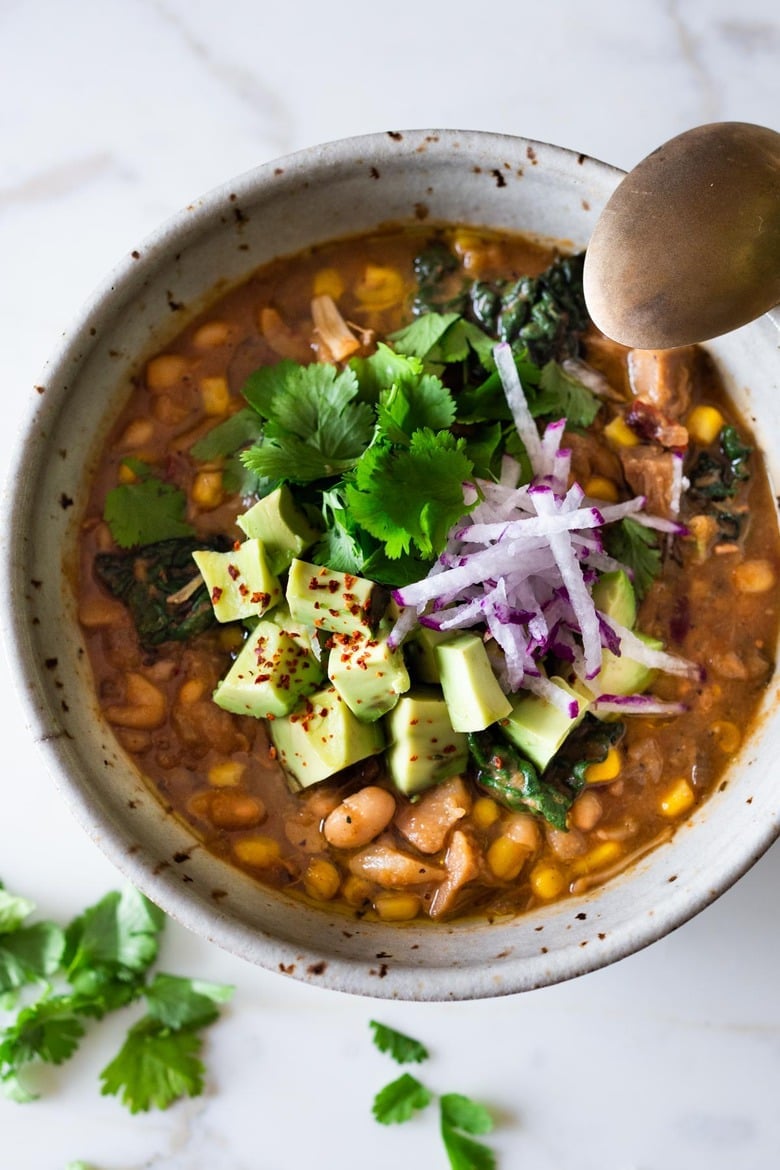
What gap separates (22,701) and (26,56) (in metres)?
2.21

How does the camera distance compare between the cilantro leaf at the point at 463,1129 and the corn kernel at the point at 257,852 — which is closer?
the corn kernel at the point at 257,852

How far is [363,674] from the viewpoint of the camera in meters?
3.10

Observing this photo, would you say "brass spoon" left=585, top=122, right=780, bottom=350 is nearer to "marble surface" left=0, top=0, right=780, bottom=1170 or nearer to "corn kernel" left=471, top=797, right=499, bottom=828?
"marble surface" left=0, top=0, right=780, bottom=1170

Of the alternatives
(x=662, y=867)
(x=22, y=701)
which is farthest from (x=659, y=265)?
(x=22, y=701)

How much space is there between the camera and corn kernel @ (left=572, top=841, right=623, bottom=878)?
3.38 metres

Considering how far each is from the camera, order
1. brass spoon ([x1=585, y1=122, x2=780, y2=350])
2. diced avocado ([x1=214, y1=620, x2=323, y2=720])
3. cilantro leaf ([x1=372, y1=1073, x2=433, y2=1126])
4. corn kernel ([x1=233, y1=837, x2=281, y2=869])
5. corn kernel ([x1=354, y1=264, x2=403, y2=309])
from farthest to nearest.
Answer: cilantro leaf ([x1=372, y1=1073, x2=433, y2=1126])
corn kernel ([x1=354, y1=264, x2=403, y2=309])
corn kernel ([x1=233, y1=837, x2=281, y2=869])
diced avocado ([x1=214, y1=620, x2=323, y2=720])
brass spoon ([x1=585, y1=122, x2=780, y2=350])

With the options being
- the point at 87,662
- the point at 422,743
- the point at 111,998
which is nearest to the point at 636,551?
the point at 422,743

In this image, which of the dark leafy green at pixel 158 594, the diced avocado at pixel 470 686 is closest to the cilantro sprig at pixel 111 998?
the dark leafy green at pixel 158 594

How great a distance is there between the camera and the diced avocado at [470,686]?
307cm

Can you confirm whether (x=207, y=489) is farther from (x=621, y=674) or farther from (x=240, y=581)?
(x=621, y=674)

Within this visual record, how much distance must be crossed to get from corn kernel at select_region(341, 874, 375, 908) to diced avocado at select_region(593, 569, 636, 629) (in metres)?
1.03

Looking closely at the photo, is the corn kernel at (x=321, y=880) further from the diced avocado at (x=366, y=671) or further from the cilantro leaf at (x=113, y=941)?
the cilantro leaf at (x=113, y=941)

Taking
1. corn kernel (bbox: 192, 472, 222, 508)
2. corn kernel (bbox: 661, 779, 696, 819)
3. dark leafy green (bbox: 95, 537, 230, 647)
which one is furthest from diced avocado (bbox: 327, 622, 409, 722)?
corn kernel (bbox: 661, 779, 696, 819)

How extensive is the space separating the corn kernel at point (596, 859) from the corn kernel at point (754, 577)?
2.81 ft
